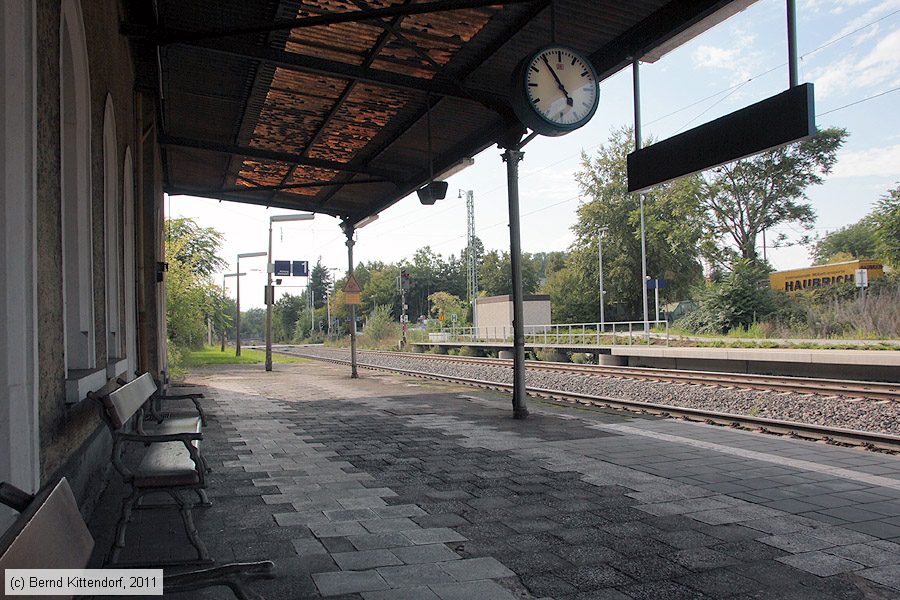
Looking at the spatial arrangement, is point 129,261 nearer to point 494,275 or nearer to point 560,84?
point 560,84

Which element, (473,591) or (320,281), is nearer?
(473,591)

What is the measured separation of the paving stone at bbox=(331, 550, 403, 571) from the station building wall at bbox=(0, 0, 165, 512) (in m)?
1.59

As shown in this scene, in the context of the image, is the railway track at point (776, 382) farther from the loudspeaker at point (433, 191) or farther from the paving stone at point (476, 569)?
the paving stone at point (476, 569)

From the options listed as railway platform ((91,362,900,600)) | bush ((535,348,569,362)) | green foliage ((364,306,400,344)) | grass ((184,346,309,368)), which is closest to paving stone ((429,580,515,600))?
railway platform ((91,362,900,600))

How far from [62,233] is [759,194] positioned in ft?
130

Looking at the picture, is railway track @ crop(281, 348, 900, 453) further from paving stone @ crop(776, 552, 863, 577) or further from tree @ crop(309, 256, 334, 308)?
tree @ crop(309, 256, 334, 308)

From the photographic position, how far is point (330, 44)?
853 cm

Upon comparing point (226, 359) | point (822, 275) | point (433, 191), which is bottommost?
point (226, 359)

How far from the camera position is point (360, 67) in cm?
888

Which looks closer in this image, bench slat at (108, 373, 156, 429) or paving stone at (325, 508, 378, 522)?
bench slat at (108, 373, 156, 429)

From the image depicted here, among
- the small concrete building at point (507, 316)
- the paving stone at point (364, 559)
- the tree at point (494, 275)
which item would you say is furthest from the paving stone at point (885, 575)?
the tree at point (494, 275)

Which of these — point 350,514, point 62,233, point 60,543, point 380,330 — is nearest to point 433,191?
point 350,514

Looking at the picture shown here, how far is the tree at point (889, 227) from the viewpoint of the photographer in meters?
21.1

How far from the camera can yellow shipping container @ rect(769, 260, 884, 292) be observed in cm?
3078
